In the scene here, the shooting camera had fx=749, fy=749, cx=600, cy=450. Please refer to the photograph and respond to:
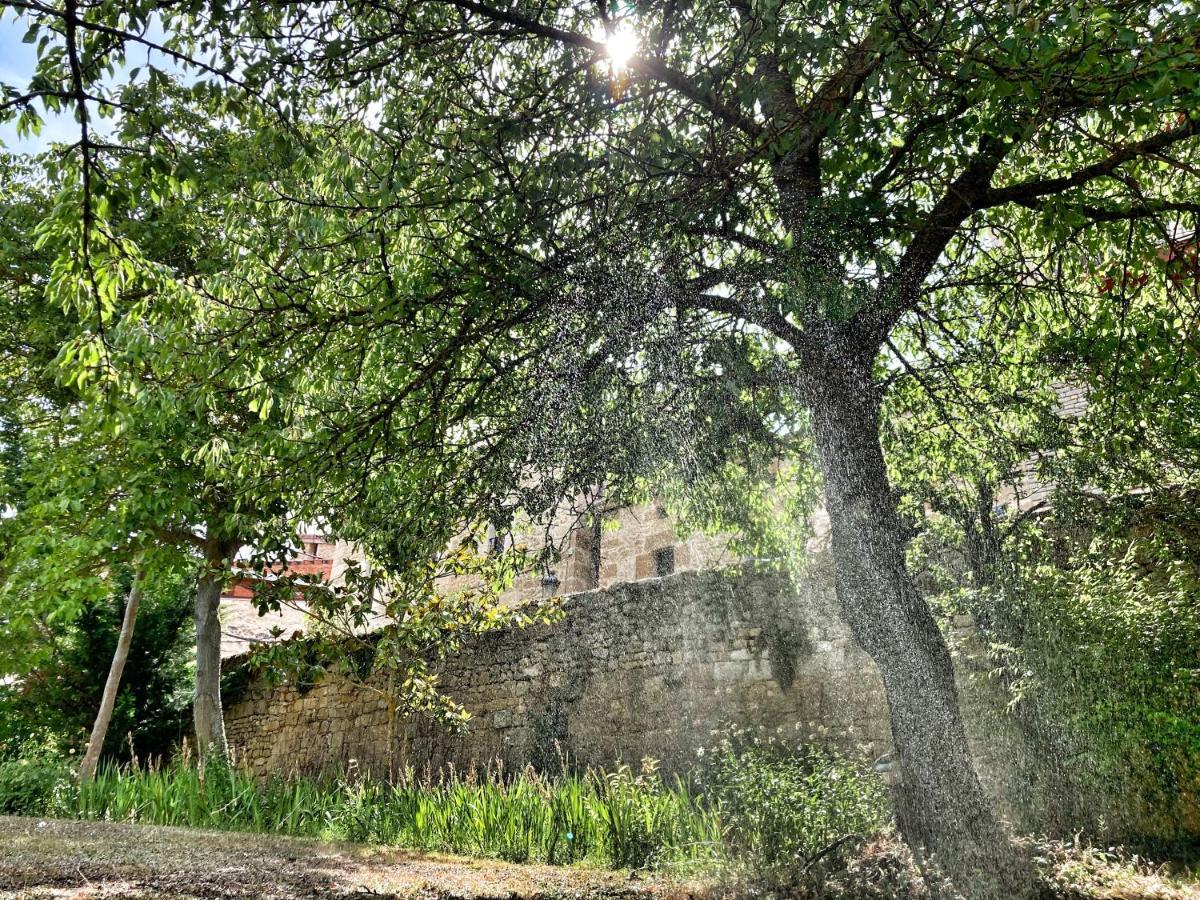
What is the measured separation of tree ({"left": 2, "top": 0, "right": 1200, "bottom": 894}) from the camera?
3129 mm

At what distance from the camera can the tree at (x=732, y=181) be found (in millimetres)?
3129

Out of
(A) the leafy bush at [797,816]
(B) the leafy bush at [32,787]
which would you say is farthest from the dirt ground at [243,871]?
(B) the leafy bush at [32,787]

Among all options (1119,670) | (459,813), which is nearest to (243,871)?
(459,813)

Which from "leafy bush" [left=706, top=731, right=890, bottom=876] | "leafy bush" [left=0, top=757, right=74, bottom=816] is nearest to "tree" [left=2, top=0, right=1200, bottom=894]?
"leafy bush" [left=706, top=731, right=890, bottom=876]

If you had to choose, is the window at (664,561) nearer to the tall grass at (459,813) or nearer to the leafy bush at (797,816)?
the tall grass at (459,813)

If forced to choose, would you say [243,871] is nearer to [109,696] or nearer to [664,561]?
[109,696]

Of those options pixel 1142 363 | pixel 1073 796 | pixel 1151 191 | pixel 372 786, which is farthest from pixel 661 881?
pixel 1151 191

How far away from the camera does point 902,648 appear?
4.36 meters

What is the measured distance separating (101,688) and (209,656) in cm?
343

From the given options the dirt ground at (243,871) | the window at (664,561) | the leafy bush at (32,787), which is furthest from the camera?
the window at (664,561)

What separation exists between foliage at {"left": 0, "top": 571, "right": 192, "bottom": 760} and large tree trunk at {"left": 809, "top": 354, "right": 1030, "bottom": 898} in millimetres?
9893

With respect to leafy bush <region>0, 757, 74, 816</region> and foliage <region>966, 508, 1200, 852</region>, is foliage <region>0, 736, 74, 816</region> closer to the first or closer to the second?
leafy bush <region>0, 757, 74, 816</region>

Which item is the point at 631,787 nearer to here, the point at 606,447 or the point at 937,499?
the point at 606,447

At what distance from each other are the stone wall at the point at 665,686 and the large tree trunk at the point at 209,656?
1656mm
